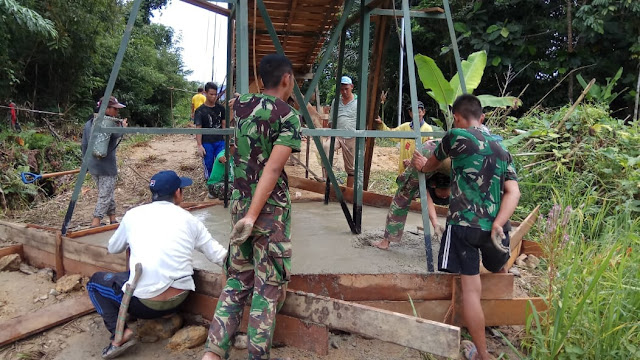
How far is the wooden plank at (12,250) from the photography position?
155 inches

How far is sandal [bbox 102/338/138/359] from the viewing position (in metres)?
2.67

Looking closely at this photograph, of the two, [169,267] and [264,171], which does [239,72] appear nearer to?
[264,171]

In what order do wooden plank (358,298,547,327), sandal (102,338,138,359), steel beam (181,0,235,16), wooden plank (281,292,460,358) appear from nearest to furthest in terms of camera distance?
wooden plank (281,292,460,358)
sandal (102,338,138,359)
wooden plank (358,298,547,327)
steel beam (181,0,235,16)

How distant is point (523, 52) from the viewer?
35.5ft

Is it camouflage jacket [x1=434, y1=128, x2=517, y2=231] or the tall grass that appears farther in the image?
camouflage jacket [x1=434, y1=128, x2=517, y2=231]

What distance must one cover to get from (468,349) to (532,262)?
1628mm

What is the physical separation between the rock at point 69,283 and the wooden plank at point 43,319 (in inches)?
8.8

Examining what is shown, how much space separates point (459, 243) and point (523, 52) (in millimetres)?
9735

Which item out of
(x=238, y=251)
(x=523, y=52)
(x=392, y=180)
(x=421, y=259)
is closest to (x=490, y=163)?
(x=421, y=259)

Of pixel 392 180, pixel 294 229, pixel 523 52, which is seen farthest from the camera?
pixel 523 52

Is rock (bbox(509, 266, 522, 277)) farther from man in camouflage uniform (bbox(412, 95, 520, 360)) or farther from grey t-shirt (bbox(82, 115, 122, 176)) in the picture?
grey t-shirt (bbox(82, 115, 122, 176))

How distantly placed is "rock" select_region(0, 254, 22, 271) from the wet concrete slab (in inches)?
22.3

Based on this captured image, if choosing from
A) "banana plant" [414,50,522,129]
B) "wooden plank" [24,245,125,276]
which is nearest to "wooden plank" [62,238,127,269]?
"wooden plank" [24,245,125,276]

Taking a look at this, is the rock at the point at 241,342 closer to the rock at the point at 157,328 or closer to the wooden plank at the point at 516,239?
the rock at the point at 157,328
